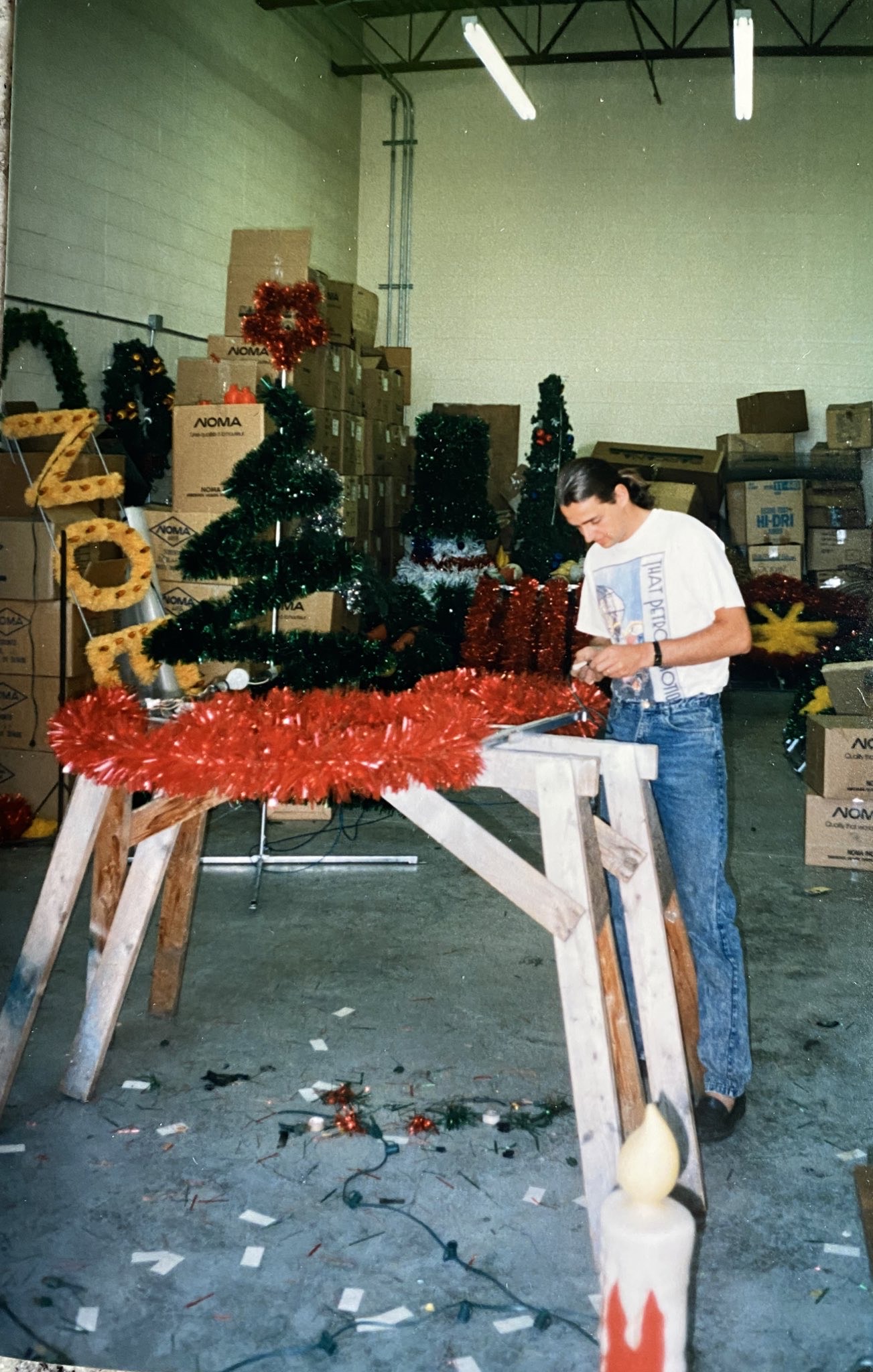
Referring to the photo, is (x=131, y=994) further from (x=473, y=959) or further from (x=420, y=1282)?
(x=420, y=1282)

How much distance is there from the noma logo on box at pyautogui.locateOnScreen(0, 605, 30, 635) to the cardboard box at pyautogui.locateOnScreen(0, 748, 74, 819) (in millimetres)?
512

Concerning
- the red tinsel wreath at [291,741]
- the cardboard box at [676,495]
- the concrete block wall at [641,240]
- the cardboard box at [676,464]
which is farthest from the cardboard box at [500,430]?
the red tinsel wreath at [291,741]

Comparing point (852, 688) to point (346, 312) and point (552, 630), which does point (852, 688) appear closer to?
point (552, 630)

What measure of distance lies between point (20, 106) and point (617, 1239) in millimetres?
7482

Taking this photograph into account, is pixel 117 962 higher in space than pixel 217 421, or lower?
lower

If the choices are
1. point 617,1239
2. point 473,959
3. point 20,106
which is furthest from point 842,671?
point 20,106

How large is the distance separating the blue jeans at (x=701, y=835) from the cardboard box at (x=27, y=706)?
3327mm

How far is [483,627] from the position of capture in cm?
780

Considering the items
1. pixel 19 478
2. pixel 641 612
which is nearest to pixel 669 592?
pixel 641 612

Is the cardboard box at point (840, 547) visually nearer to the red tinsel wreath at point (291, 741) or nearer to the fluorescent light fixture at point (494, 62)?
the fluorescent light fixture at point (494, 62)

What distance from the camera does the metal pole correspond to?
83.1 inches

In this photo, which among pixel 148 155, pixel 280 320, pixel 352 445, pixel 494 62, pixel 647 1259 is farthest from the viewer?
pixel 494 62

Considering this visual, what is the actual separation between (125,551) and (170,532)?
0.69m

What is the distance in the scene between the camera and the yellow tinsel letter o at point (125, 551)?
534 centimetres
